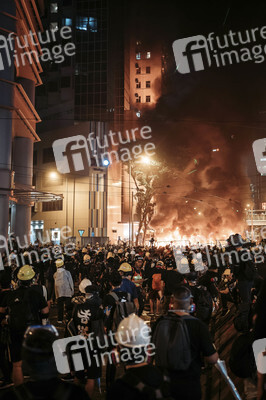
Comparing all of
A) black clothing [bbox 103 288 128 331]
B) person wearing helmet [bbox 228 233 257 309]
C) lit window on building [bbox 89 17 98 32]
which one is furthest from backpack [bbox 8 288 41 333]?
lit window on building [bbox 89 17 98 32]

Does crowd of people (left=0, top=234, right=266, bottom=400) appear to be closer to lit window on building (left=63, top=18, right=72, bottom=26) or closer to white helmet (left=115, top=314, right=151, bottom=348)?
white helmet (left=115, top=314, right=151, bottom=348)

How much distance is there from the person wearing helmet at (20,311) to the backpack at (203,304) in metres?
2.84

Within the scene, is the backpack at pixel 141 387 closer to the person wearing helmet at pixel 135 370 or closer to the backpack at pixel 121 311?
the person wearing helmet at pixel 135 370

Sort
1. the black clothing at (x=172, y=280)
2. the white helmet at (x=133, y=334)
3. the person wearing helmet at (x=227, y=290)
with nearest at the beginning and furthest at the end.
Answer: the white helmet at (x=133, y=334) < the black clothing at (x=172, y=280) < the person wearing helmet at (x=227, y=290)

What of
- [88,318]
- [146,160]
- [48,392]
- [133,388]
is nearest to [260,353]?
[133,388]

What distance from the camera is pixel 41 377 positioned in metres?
2.03

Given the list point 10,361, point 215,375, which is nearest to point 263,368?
point 215,375

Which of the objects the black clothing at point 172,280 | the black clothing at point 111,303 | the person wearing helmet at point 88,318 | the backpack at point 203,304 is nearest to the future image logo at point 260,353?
the person wearing helmet at point 88,318

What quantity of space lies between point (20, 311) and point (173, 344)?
2.82 m

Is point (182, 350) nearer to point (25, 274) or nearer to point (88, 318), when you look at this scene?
point (88, 318)

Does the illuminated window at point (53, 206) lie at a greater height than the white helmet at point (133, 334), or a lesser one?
greater

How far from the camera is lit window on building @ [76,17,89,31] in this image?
54594mm

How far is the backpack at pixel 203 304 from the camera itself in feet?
21.8

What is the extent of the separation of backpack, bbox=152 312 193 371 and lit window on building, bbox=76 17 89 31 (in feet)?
193
